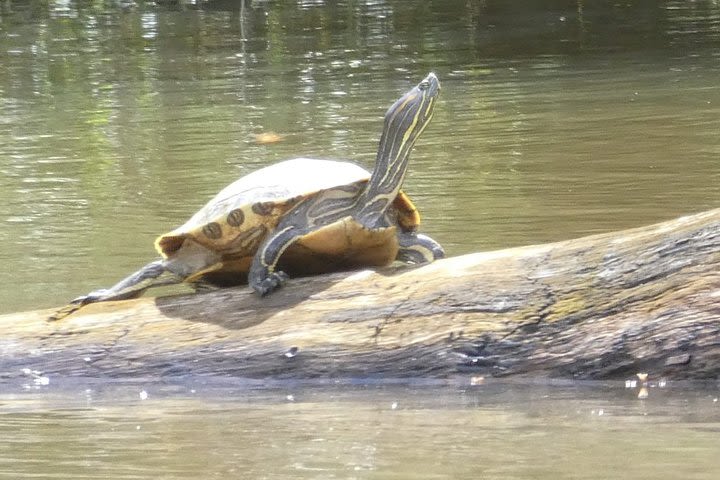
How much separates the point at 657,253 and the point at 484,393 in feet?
2.38

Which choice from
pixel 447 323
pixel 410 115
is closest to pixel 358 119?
pixel 410 115

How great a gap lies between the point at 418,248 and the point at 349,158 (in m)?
4.76

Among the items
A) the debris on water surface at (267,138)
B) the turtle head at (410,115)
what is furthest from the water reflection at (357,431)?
the debris on water surface at (267,138)

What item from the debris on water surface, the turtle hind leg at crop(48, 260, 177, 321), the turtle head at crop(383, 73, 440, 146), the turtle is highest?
the turtle head at crop(383, 73, 440, 146)

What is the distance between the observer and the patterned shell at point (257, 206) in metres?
5.07

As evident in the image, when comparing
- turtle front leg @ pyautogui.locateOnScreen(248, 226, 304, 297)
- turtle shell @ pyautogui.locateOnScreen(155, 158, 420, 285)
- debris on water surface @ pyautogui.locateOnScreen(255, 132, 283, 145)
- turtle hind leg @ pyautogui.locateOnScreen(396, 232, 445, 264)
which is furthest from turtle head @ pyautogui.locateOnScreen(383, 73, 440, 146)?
debris on water surface @ pyautogui.locateOnScreen(255, 132, 283, 145)

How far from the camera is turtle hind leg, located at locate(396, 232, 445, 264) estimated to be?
209 inches

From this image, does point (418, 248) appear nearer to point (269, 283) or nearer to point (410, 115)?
point (410, 115)

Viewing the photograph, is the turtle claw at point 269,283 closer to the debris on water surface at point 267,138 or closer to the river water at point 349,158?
the river water at point 349,158

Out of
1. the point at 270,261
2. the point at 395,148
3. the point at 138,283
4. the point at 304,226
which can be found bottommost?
the point at 138,283

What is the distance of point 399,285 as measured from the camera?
4793mm

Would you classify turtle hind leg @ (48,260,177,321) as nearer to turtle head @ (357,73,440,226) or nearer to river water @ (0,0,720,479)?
river water @ (0,0,720,479)

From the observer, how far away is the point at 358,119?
11898 millimetres

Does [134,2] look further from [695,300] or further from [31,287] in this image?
[695,300]
